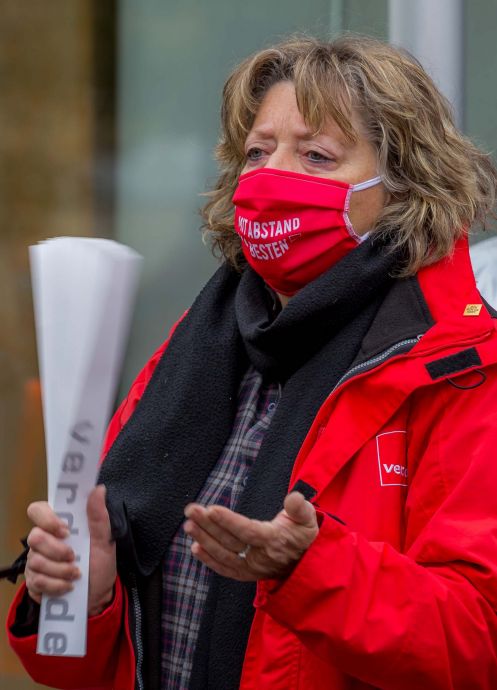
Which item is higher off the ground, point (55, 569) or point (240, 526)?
point (240, 526)

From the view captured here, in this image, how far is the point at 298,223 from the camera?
2.30m

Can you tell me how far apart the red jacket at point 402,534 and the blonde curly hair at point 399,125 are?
0.47 ft

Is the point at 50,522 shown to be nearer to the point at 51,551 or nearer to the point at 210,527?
the point at 51,551

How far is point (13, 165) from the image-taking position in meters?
4.21

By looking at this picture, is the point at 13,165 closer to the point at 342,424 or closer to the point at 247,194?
the point at 247,194

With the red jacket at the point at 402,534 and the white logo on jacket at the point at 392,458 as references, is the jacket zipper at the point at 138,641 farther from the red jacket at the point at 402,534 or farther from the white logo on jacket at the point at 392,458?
the white logo on jacket at the point at 392,458

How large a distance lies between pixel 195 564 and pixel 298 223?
70 cm

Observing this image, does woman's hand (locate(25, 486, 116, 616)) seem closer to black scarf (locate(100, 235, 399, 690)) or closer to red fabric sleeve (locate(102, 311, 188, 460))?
black scarf (locate(100, 235, 399, 690))

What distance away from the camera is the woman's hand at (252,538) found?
176 cm

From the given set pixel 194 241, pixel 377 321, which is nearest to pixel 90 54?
pixel 194 241

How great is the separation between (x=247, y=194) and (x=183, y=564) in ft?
2.43

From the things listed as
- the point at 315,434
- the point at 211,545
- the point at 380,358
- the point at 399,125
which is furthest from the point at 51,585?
the point at 399,125

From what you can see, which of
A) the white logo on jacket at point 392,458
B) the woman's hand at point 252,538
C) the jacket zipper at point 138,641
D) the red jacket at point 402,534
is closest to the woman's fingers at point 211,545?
the woman's hand at point 252,538

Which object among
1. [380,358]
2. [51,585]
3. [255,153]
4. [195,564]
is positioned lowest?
[195,564]
